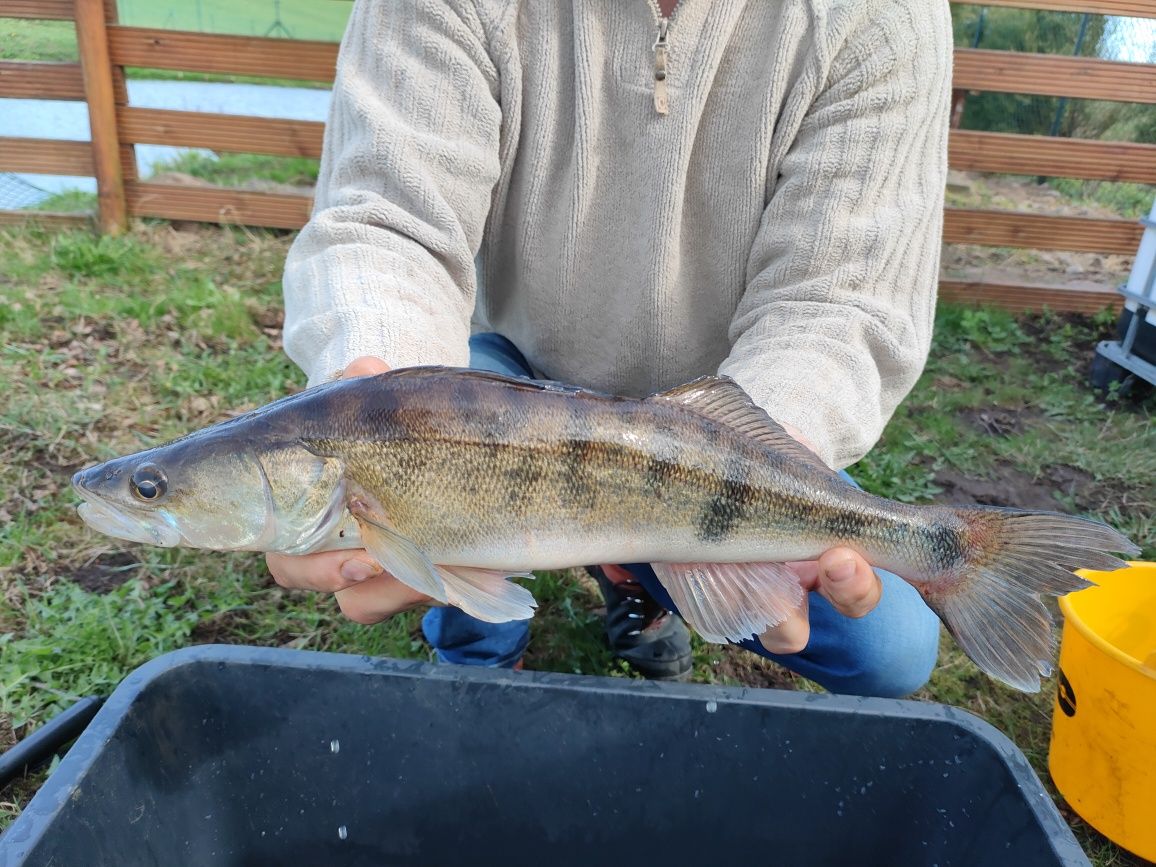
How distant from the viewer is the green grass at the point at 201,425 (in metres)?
2.63

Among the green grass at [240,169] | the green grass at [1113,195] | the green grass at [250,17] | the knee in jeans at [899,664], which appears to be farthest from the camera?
the green grass at [1113,195]

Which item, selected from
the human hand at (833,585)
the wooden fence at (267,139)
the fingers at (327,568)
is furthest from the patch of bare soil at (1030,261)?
the fingers at (327,568)

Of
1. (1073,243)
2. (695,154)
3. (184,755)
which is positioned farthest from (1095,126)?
(184,755)

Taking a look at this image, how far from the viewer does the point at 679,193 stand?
2334 millimetres

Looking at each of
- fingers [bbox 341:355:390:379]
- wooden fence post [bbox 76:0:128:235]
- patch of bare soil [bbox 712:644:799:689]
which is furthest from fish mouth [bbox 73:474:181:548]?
wooden fence post [bbox 76:0:128:235]

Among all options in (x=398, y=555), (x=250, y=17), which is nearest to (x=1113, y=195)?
(x=250, y=17)

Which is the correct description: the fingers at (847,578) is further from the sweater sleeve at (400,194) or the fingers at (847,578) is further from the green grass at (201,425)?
the green grass at (201,425)

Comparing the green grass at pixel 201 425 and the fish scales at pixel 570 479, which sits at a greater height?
the fish scales at pixel 570 479

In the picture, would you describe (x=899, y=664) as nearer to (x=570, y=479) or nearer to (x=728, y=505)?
(x=728, y=505)

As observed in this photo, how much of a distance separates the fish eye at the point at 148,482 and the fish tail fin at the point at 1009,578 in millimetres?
1333

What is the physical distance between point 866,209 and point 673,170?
472 mm

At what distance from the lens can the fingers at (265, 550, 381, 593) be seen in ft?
5.41

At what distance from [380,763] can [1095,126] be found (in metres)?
7.26

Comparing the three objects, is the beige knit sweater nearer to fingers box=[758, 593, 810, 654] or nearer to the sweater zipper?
the sweater zipper
